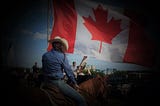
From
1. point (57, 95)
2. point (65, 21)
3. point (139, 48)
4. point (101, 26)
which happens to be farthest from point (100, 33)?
point (57, 95)

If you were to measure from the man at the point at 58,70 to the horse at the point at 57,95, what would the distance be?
0.08 meters

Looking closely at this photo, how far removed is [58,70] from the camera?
153 inches

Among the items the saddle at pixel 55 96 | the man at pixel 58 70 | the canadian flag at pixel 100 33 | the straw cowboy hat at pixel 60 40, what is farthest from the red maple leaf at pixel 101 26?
the saddle at pixel 55 96

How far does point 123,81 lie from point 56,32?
134cm

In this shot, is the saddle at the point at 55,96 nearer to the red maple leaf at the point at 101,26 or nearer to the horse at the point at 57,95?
the horse at the point at 57,95

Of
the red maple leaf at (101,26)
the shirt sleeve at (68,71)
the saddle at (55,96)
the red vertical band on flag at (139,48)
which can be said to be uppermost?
the red maple leaf at (101,26)

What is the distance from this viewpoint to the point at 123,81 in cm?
436

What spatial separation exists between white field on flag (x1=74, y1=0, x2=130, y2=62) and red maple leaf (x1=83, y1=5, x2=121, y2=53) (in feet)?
0.12

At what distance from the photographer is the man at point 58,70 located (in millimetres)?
3842

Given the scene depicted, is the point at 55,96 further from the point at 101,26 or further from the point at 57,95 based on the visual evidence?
the point at 101,26

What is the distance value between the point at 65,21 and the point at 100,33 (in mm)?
597

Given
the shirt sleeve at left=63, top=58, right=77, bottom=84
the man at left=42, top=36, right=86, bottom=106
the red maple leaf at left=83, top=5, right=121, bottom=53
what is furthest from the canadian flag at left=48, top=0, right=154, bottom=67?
the shirt sleeve at left=63, top=58, right=77, bottom=84

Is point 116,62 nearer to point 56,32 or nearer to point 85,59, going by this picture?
point 85,59

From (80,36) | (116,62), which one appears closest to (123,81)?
(116,62)
